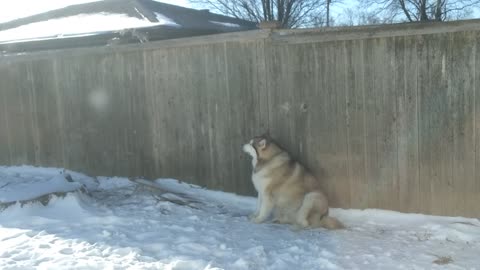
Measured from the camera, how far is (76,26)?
959 cm

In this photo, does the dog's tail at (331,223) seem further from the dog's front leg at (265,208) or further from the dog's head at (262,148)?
the dog's head at (262,148)

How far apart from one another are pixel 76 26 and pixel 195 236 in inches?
232

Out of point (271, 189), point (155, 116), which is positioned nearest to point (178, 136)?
point (155, 116)

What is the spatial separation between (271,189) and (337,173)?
87 cm

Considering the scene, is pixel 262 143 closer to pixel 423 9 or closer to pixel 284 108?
pixel 284 108

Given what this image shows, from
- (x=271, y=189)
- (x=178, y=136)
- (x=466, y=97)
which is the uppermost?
(x=466, y=97)

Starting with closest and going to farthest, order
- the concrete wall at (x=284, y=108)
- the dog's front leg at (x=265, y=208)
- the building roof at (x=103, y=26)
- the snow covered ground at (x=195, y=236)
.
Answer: the snow covered ground at (x=195, y=236)
the concrete wall at (x=284, y=108)
the dog's front leg at (x=265, y=208)
the building roof at (x=103, y=26)

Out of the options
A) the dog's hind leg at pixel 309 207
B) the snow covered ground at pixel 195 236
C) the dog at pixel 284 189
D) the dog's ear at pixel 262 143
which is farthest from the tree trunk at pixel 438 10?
the dog's hind leg at pixel 309 207

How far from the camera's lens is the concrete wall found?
18.4 feet

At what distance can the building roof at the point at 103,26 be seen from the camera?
8.48 meters

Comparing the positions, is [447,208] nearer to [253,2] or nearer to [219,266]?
[219,266]

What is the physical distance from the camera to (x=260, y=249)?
16.3 ft

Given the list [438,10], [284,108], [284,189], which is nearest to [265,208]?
[284,189]

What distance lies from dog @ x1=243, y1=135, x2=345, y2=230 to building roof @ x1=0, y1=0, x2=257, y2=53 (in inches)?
122
